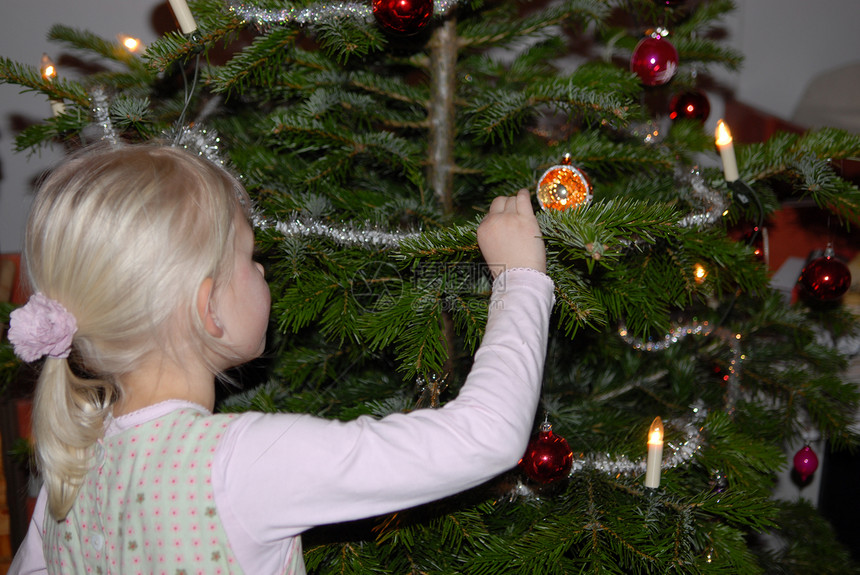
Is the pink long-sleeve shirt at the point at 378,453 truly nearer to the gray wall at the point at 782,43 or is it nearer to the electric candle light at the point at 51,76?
the electric candle light at the point at 51,76

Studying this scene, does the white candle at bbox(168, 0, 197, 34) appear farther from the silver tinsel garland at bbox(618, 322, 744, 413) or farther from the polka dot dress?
the silver tinsel garland at bbox(618, 322, 744, 413)

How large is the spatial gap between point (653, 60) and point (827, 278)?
38cm

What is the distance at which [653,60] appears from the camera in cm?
83

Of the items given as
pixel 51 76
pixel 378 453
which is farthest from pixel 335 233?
pixel 51 76

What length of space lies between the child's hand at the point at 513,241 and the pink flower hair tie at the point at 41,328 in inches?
14.8

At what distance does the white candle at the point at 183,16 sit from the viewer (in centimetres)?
65

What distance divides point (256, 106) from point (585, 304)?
701mm

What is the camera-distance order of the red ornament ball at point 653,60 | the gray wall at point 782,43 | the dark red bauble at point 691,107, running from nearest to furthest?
the red ornament ball at point 653,60 → the dark red bauble at point 691,107 → the gray wall at point 782,43

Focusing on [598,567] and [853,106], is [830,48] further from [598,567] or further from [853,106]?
[598,567]

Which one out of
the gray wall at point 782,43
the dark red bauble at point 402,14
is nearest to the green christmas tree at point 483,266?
the dark red bauble at point 402,14

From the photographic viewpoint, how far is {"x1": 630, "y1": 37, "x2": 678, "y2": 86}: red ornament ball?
832 mm

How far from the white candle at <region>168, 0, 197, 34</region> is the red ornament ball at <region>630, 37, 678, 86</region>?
54cm

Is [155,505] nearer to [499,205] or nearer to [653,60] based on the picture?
[499,205]

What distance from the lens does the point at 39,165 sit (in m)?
1.37
